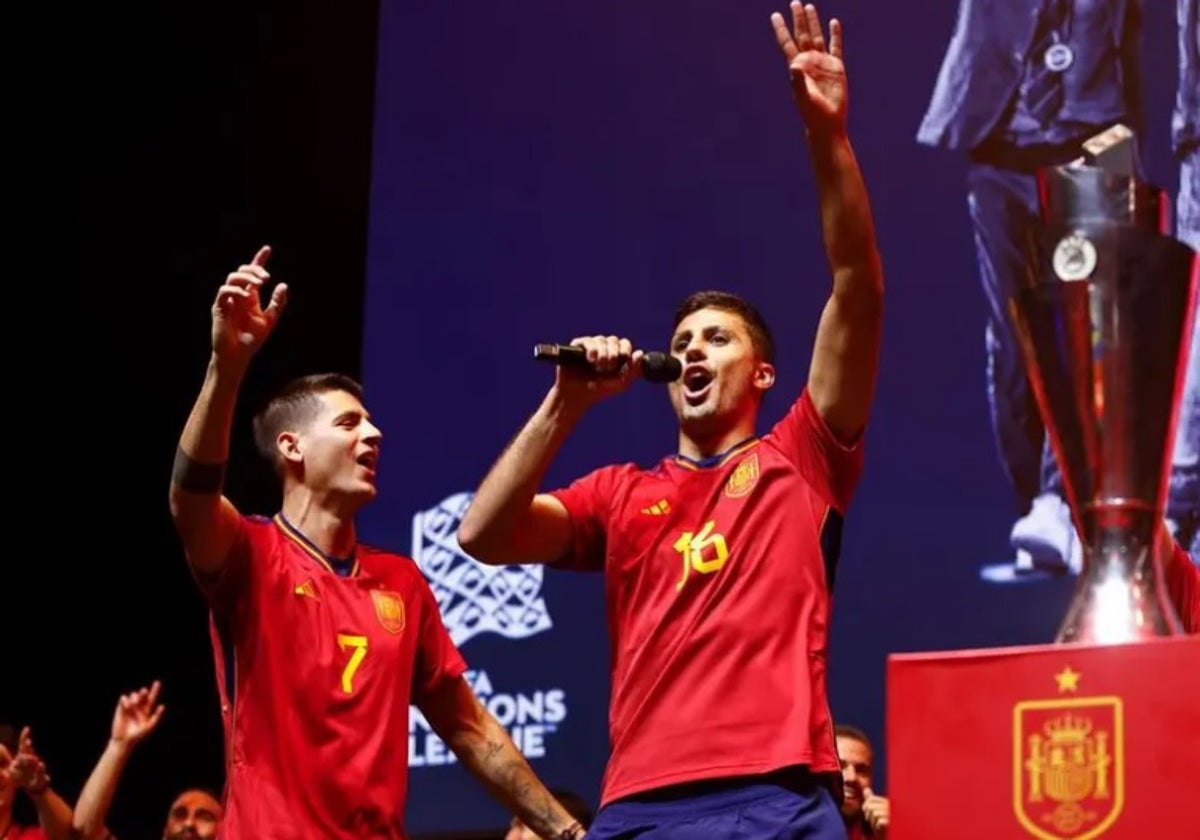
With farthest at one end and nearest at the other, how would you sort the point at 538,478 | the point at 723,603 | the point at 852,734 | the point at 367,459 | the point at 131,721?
the point at 131,721, the point at 852,734, the point at 367,459, the point at 538,478, the point at 723,603

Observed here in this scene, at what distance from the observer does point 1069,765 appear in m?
1.46

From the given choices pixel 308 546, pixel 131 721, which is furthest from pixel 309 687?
pixel 131 721

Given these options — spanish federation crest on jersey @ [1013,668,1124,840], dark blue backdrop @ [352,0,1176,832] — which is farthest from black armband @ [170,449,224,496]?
spanish federation crest on jersey @ [1013,668,1124,840]

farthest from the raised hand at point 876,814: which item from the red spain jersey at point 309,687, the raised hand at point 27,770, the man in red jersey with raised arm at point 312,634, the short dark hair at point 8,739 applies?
the short dark hair at point 8,739

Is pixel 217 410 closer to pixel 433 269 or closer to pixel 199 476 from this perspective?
pixel 199 476

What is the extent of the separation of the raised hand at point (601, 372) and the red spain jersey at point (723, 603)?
21 centimetres

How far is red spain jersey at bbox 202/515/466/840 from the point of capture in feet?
9.89

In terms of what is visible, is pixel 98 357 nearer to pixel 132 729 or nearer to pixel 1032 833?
pixel 132 729

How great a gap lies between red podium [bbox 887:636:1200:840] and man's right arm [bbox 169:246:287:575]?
5.49 feet

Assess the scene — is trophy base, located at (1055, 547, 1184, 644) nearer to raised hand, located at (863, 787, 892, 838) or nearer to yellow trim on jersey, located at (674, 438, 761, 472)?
yellow trim on jersey, located at (674, 438, 761, 472)

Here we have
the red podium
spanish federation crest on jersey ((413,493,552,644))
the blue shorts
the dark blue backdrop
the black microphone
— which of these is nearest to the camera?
the red podium

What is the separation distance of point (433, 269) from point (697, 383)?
240 cm

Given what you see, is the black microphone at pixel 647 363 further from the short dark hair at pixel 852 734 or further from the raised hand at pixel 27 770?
the raised hand at pixel 27 770

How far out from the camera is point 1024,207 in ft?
14.0
